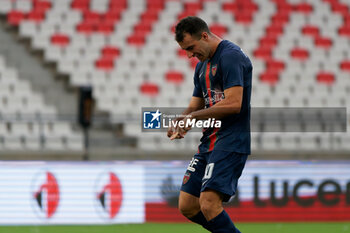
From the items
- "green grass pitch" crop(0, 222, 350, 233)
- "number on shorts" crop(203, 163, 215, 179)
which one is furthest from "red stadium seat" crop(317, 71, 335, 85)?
"number on shorts" crop(203, 163, 215, 179)

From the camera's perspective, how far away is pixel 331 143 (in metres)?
12.2

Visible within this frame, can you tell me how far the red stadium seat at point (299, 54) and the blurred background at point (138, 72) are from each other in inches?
1.0

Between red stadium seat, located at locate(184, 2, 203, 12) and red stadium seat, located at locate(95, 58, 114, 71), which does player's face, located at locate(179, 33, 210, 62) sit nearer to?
red stadium seat, located at locate(95, 58, 114, 71)

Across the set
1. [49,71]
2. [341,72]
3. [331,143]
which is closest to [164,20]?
[49,71]

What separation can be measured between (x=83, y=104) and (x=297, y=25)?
7736 mm

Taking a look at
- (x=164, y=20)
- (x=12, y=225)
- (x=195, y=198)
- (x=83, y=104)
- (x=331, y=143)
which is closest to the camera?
(x=195, y=198)

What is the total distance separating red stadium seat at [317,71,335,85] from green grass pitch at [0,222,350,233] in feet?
20.2

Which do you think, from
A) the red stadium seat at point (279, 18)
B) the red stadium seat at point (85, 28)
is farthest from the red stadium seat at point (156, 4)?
the red stadium seat at point (279, 18)

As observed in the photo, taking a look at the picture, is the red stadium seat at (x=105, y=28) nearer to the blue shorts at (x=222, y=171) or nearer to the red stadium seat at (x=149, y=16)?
the red stadium seat at (x=149, y=16)

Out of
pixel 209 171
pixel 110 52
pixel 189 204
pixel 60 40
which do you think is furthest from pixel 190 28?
pixel 60 40

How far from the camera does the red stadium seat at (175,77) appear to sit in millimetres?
14206

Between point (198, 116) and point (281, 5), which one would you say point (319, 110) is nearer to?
point (281, 5)

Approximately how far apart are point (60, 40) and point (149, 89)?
253 centimetres

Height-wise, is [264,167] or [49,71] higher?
[49,71]
